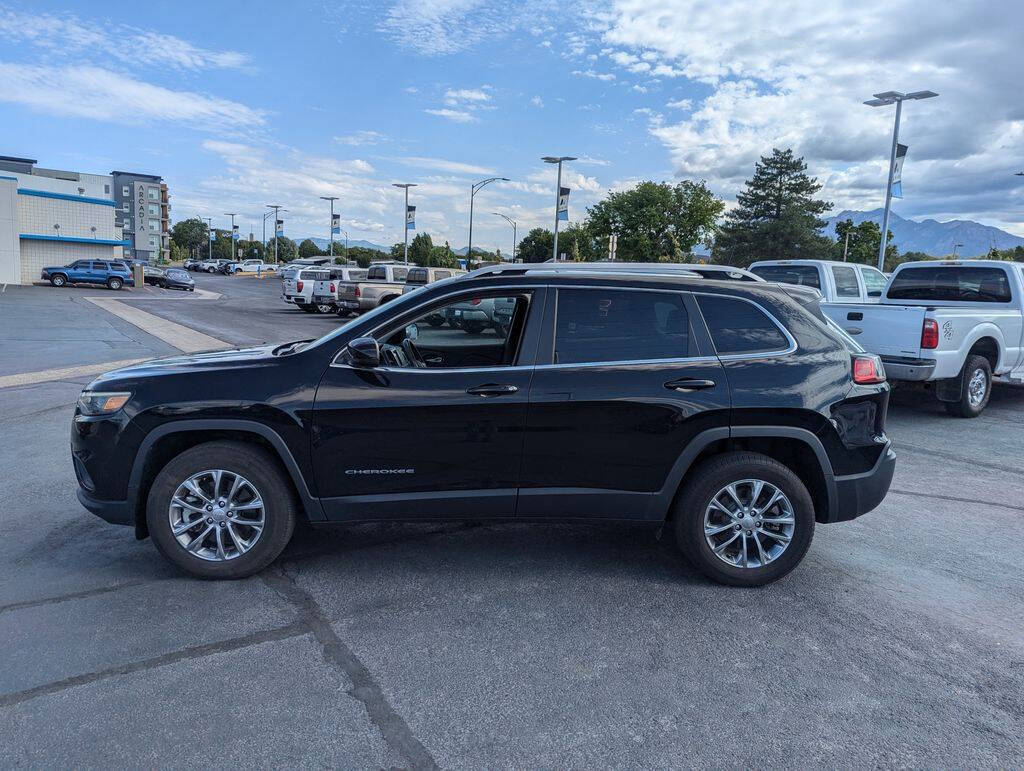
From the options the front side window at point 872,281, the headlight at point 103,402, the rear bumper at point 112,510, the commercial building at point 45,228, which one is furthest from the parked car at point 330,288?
the commercial building at point 45,228

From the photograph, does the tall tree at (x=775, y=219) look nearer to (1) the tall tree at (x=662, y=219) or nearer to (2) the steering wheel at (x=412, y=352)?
(1) the tall tree at (x=662, y=219)

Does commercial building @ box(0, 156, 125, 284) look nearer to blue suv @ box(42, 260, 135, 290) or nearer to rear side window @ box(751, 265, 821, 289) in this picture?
blue suv @ box(42, 260, 135, 290)

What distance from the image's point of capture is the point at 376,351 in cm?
398

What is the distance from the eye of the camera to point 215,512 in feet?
13.3

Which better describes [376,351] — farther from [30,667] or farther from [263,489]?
[30,667]

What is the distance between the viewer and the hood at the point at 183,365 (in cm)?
412

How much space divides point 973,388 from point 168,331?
1773cm

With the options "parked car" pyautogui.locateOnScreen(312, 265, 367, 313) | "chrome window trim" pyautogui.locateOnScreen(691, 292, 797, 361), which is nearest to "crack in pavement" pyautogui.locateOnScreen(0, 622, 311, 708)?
"chrome window trim" pyautogui.locateOnScreen(691, 292, 797, 361)

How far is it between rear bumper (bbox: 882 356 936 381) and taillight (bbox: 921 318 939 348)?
0.72ft

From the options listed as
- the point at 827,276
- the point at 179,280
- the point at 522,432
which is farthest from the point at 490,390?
the point at 179,280

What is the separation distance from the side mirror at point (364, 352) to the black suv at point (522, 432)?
0.01 meters

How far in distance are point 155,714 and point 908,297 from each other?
37.0 ft

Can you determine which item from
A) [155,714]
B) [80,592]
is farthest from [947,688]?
[80,592]

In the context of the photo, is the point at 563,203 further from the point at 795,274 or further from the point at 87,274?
the point at 795,274
